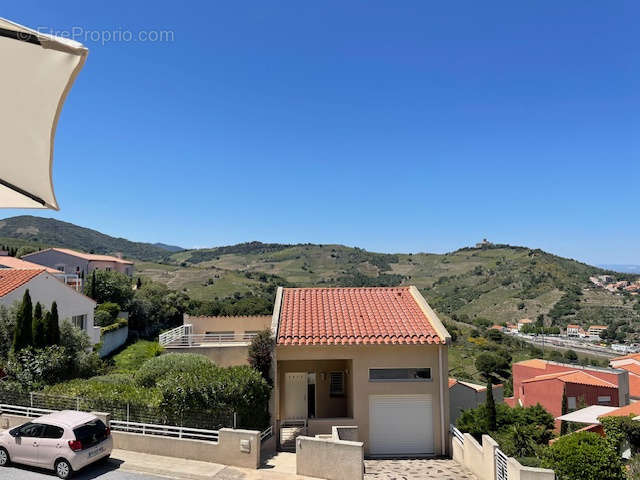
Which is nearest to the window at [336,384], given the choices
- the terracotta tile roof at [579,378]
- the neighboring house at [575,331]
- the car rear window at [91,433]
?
the car rear window at [91,433]

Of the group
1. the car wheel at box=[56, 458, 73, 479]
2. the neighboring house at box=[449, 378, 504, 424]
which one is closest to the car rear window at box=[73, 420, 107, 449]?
the car wheel at box=[56, 458, 73, 479]

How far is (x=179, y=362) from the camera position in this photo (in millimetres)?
19109

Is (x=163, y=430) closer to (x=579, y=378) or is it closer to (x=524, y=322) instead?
(x=579, y=378)

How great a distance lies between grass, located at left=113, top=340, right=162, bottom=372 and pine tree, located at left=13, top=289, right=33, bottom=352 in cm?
1262

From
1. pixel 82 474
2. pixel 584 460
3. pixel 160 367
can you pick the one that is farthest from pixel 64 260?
pixel 584 460

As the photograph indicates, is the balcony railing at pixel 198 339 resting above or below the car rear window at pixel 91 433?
above

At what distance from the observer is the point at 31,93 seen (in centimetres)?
326

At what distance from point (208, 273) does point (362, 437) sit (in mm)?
115998

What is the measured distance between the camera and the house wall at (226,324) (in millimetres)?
29516

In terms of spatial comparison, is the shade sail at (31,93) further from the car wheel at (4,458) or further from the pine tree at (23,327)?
the pine tree at (23,327)

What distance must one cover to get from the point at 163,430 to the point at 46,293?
15.2 metres

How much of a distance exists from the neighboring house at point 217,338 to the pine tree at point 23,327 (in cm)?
780

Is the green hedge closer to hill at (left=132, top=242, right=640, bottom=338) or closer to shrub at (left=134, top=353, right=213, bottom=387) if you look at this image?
shrub at (left=134, top=353, right=213, bottom=387)

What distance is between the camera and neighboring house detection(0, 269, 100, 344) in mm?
21875
